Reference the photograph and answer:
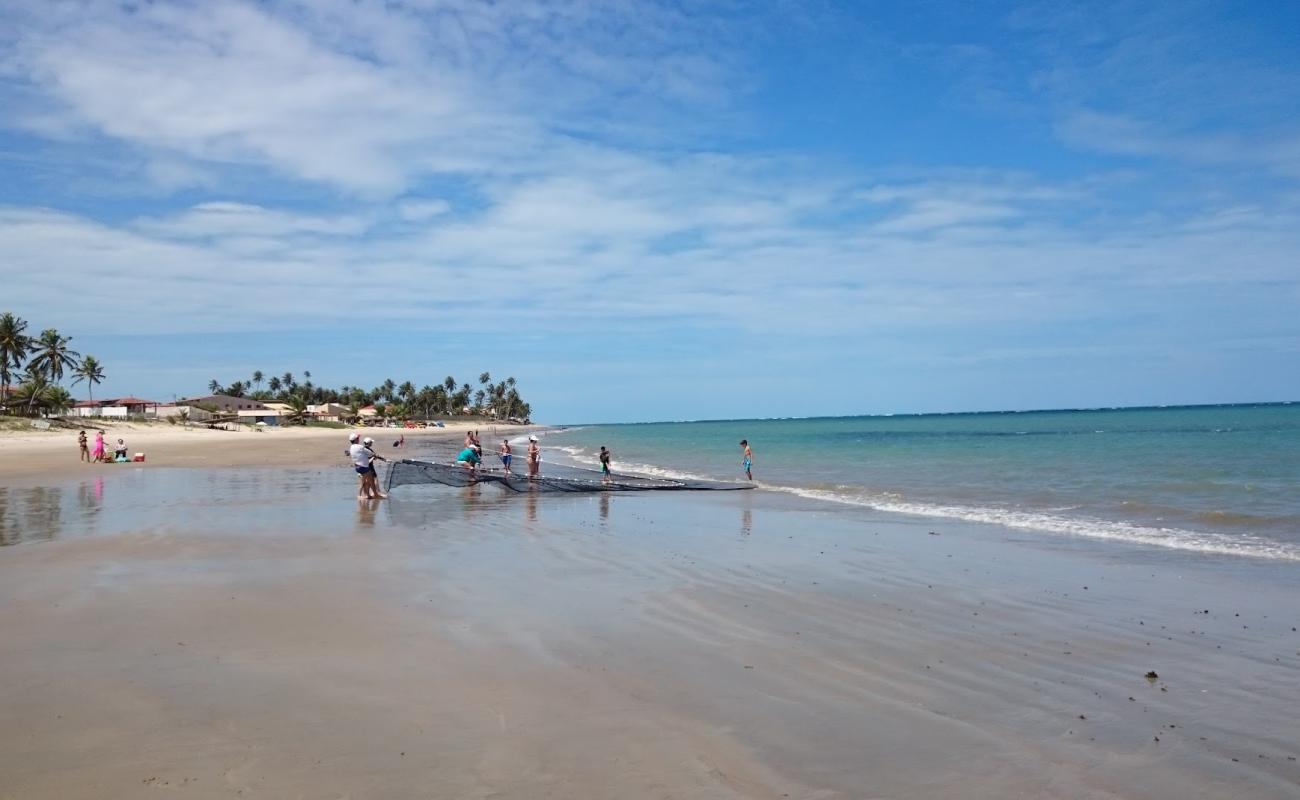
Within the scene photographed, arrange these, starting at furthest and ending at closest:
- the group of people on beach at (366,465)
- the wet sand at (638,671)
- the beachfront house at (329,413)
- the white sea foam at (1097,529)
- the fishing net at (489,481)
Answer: the beachfront house at (329,413)
the fishing net at (489,481)
the group of people on beach at (366,465)
the white sea foam at (1097,529)
the wet sand at (638,671)

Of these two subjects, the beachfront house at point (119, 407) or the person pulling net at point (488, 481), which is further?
the beachfront house at point (119, 407)

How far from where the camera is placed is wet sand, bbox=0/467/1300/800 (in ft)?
15.6

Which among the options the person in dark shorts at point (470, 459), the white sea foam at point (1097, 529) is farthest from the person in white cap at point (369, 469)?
the white sea foam at point (1097, 529)

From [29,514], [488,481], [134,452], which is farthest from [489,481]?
[134,452]

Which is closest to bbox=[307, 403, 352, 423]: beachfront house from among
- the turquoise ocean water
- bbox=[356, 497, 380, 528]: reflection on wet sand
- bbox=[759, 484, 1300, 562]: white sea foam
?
the turquoise ocean water

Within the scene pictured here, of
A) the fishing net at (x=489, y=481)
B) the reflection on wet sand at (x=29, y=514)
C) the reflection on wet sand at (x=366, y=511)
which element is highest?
the fishing net at (x=489, y=481)

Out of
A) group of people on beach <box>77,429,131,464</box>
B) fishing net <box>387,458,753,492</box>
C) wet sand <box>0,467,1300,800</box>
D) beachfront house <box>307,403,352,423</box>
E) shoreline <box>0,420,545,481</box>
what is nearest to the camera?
wet sand <box>0,467,1300,800</box>

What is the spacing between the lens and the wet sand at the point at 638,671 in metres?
4.77

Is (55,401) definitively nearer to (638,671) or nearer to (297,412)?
(297,412)

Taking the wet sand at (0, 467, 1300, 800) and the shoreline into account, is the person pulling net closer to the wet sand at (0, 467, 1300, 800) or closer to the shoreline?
the wet sand at (0, 467, 1300, 800)

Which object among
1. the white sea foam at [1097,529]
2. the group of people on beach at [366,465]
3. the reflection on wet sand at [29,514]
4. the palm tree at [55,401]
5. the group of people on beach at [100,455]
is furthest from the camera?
the palm tree at [55,401]

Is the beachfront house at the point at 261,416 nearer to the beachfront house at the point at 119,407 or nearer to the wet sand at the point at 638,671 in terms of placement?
the beachfront house at the point at 119,407

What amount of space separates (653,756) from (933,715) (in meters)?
2.03

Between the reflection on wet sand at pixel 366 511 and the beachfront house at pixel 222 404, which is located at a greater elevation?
the beachfront house at pixel 222 404
